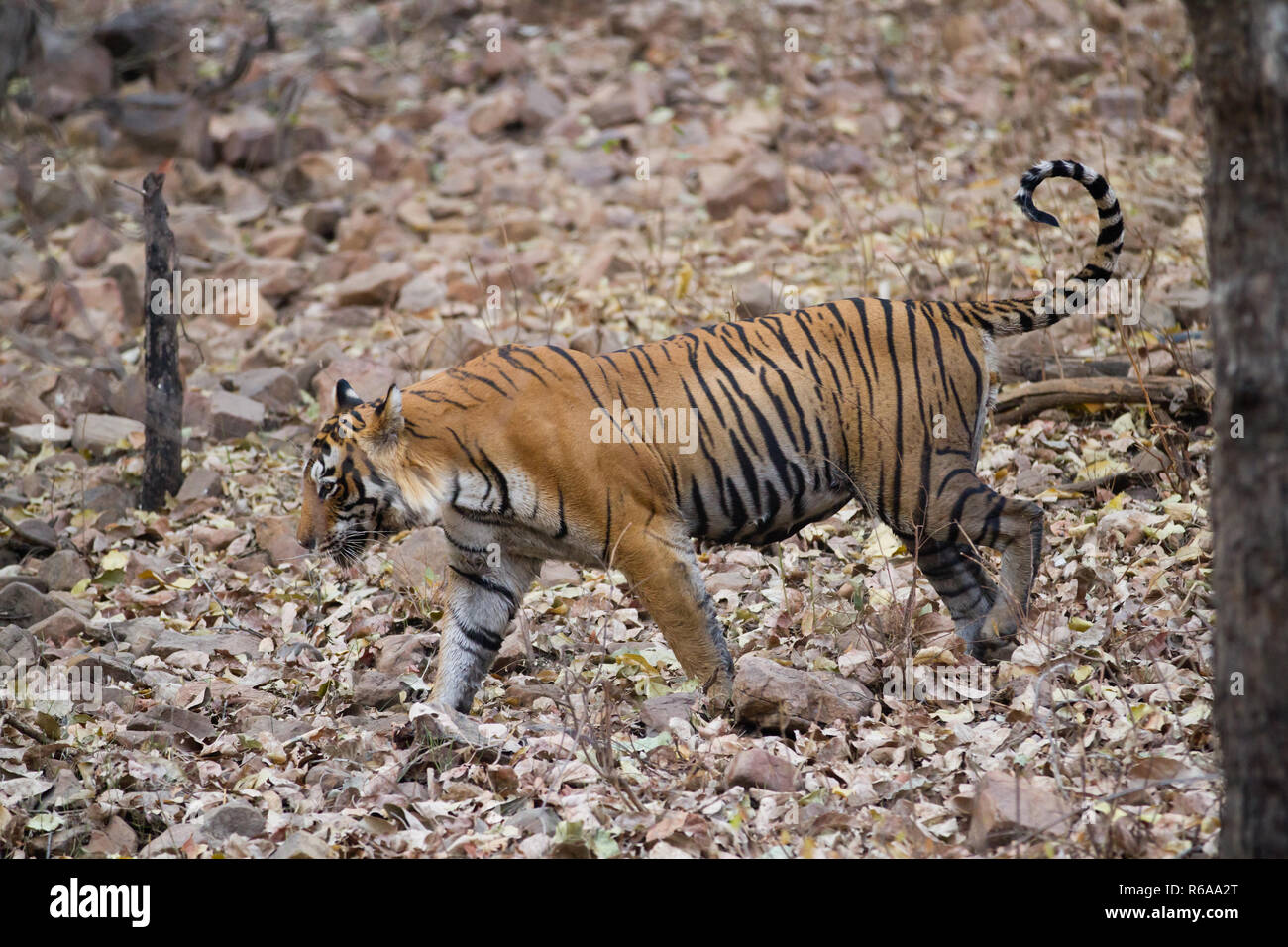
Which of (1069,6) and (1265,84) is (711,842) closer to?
(1265,84)

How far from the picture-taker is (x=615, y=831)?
4.06 m

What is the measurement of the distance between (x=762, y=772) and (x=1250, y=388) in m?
2.09

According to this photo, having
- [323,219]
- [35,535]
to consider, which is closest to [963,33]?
[323,219]

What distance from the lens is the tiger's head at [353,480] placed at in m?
5.01

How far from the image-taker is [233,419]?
860cm

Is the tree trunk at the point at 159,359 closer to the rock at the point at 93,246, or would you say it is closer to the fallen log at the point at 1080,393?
the fallen log at the point at 1080,393

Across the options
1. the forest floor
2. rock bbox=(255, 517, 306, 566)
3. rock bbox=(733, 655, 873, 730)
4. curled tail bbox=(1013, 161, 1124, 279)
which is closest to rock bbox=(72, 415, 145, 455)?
the forest floor

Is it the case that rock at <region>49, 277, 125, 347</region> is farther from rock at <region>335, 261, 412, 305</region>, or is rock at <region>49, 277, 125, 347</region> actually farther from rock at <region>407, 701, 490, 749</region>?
rock at <region>407, 701, 490, 749</region>

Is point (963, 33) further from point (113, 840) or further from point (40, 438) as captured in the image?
point (113, 840)

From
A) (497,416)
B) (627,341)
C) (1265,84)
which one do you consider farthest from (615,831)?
(627,341)

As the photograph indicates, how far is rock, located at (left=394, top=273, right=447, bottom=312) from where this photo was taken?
10.1 metres

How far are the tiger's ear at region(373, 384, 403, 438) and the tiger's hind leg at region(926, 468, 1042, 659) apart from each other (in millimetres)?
2056

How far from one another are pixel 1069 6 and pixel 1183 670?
11108mm
